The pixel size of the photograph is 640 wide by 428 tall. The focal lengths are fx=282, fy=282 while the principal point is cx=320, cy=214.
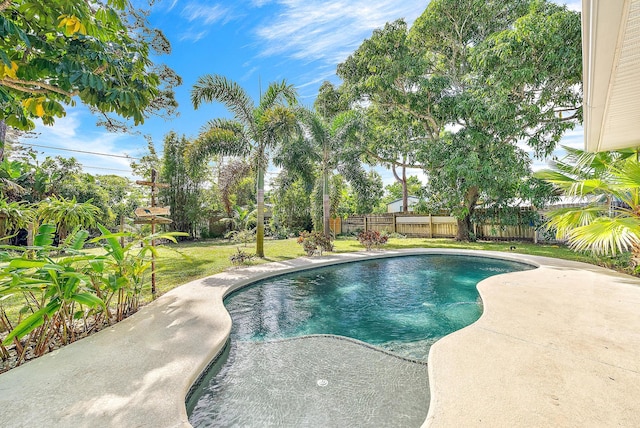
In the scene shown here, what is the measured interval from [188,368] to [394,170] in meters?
21.1

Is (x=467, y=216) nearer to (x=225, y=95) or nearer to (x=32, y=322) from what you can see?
(x=225, y=95)

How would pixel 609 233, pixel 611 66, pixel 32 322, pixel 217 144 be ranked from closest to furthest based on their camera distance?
1. pixel 611 66
2. pixel 32 322
3. pixel 609 233
4. pixel 217 144

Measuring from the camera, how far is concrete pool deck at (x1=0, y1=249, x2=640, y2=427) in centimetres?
196

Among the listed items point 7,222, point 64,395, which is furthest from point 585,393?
point 7,222

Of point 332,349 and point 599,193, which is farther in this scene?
point 599,193

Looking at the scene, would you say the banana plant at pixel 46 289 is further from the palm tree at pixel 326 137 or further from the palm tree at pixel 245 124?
the palm tree at pixel 326 137

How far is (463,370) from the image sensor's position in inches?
97.3

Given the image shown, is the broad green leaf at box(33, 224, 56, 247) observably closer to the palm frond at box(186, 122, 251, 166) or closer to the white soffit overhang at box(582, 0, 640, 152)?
the white soffit overhang at box(582, 0, 640, 152)

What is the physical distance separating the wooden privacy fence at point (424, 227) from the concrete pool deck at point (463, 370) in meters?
10.8

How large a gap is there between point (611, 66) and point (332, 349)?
409 cm

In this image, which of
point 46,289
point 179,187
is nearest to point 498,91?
point 46,289

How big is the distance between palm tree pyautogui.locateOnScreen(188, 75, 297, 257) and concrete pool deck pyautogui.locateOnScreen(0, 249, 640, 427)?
255 inches

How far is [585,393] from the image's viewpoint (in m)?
2.12

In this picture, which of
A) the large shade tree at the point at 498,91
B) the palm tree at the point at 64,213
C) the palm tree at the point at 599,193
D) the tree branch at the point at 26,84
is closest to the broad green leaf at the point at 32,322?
the tree branch at the point at 26,84
